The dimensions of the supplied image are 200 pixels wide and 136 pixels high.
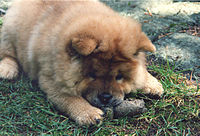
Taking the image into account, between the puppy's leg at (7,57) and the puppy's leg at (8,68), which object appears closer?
the puppy's leg at (8,68)

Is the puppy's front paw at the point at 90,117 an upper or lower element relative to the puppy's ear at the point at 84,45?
lower

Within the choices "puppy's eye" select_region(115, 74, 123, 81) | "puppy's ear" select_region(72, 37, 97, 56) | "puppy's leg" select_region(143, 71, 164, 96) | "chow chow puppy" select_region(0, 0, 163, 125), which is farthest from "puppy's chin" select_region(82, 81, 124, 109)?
"puppy's leg" select_region(143, 71, 164, 96)

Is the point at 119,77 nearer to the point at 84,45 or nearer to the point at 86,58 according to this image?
the point at 86,58

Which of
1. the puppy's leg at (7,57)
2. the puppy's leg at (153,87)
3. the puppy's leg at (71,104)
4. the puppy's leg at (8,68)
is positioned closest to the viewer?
the puppy's leg at (71,104)

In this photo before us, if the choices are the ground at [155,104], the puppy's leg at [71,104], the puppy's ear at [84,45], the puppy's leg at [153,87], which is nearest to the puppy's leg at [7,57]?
the ground at [155,104]

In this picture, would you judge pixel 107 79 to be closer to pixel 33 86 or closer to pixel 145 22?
pixel 33 86

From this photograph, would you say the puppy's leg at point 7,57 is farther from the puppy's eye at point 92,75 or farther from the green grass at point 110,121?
the puppy's eye at point 92,75

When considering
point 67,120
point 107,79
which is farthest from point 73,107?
point 107,79
